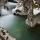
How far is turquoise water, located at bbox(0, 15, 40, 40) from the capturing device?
25.2 feet

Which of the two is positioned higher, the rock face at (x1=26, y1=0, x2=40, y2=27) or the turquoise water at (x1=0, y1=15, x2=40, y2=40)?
the rock face at (x1=26, y1=0, x2=40, y2=27)

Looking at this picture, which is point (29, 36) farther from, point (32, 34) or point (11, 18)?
point (11, 18)

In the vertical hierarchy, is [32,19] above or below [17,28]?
above

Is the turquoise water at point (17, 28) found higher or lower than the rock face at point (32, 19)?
lower

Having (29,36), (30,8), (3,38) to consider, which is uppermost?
(30,8)

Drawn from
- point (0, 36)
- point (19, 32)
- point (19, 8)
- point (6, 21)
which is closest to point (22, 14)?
point (19, 8)

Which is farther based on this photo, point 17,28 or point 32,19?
point 32,19

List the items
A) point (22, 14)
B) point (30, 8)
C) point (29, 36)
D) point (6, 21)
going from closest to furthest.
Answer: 1. point (29, 36)
2. point (30, 8)
3. point (6, 21)
4. point (22, 14)

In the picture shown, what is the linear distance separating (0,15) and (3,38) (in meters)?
6.42

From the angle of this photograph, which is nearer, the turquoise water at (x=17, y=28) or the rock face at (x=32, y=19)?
the turquoise water at (x=17, y=28)

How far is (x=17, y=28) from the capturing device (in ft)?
29.1

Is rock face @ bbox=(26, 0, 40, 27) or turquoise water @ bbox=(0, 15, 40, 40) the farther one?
rock face @ bbox=(26, 0, 40, 27)

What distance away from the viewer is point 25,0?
352 inches

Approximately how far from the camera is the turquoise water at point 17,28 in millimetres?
7679
